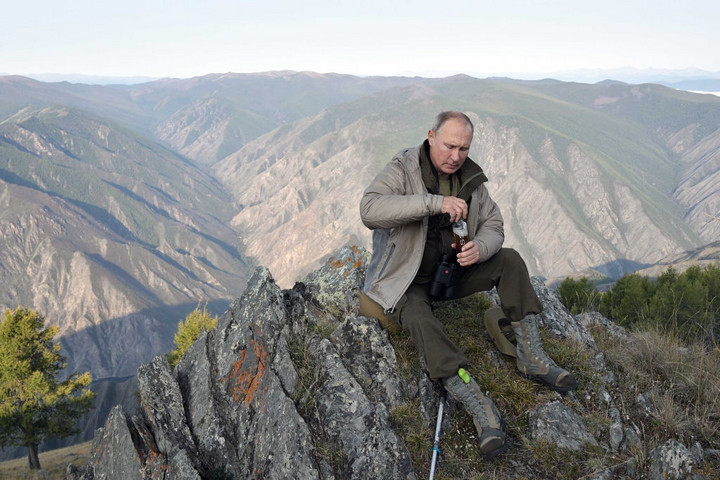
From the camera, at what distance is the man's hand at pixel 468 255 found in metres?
6.44

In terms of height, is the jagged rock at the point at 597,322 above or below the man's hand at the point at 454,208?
below

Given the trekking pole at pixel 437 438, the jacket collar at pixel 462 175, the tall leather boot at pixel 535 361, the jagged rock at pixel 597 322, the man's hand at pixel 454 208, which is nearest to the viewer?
the trekking pole at pixel 437 438

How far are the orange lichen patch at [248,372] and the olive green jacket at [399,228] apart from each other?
84.8 inches

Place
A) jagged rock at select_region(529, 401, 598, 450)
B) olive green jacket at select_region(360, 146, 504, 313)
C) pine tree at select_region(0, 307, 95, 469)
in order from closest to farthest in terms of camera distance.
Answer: jagged rock at select_region(529, 401, 598, 450), olive green jacket at select_region(360, 146, 504, 313), pine tree at select_region(0, 307, 95, 469)

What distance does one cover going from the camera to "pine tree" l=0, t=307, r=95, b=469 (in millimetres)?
31766

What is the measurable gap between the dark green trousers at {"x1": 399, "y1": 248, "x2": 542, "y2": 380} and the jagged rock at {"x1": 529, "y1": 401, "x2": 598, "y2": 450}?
46.6 inches

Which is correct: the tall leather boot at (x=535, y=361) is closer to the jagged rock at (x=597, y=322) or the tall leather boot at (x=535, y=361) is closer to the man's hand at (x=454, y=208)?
the man's hand at (x=454, y=208)

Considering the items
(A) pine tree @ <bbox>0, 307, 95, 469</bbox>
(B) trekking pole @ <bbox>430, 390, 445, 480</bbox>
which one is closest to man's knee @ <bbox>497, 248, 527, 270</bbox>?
(B) trekking pole @ <bbox>430, 390, 445, 480</bbox>

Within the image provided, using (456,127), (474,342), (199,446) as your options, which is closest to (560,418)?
(474,342)

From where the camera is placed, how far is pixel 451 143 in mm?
6484

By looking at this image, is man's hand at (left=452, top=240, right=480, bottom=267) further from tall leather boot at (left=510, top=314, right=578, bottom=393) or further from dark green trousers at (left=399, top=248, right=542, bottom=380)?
tall leather boot at (left=510, top=314, right=578, bottom=393)

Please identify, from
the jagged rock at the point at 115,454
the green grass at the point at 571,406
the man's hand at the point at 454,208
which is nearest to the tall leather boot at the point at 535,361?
the green grass at the point at 571,406

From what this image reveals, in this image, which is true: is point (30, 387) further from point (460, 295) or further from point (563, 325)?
point (563, 325)

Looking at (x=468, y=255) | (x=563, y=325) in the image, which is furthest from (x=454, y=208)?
(x=563, y=325)
